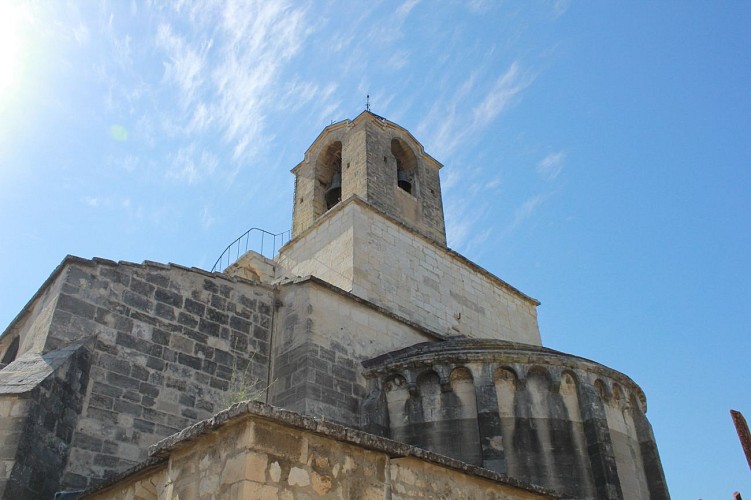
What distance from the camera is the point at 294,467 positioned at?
3984 mm

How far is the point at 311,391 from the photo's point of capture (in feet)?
29.5

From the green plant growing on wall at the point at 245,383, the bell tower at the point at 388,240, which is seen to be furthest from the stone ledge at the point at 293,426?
the bell tower at the point at 388,240

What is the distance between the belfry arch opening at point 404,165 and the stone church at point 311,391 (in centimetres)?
335

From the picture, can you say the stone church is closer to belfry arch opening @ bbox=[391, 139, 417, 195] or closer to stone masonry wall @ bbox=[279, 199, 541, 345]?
stone masonry wall @ bbox=[279, 199, 541, 345]

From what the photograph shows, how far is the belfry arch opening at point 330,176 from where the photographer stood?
15.4m

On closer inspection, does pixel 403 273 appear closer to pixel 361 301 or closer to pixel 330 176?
pixel 361 301

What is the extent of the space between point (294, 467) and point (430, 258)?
9.88 m

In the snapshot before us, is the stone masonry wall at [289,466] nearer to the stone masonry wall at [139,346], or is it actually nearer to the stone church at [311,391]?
the stone church at [311,391]

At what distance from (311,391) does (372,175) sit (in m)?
6.36

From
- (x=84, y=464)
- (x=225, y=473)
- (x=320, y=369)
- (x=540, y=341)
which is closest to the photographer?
(x=225, y=473)

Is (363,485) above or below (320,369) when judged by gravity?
below

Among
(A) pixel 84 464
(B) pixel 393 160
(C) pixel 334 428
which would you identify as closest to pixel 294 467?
(C) pixel 334 428

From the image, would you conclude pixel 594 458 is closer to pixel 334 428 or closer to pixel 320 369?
pixel 320 369

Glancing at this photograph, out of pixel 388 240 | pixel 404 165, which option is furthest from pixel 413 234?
pixel 404 165
